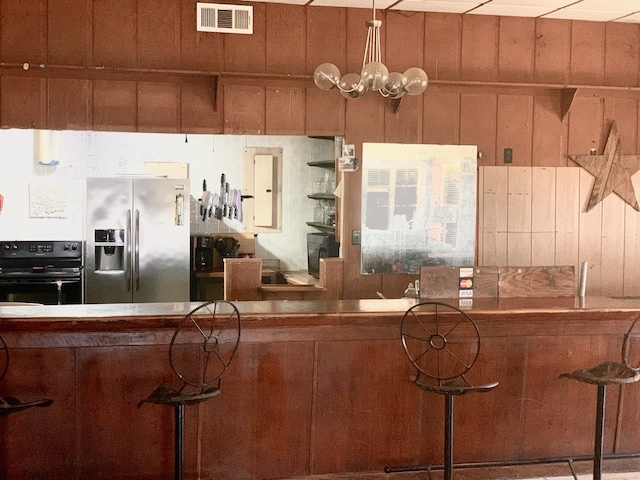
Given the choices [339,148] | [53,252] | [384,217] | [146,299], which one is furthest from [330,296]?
→ [53,252]

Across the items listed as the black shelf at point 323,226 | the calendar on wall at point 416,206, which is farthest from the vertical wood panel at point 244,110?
the black shelf at point 323,226

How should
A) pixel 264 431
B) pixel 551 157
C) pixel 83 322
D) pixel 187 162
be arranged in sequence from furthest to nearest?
pixel 187 162 < pixel 551 157 < pixel 264 431 < pixel 83 322

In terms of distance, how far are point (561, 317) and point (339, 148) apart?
2.51m

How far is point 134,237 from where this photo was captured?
259 inches

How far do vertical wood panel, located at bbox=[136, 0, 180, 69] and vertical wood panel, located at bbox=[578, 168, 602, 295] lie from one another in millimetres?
3383

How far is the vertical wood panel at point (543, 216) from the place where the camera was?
261 inches

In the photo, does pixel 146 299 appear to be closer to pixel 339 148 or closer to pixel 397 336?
pixel 339 148

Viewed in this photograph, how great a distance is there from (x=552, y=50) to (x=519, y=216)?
52.8 inches

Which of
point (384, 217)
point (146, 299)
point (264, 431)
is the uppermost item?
point (384, 217)

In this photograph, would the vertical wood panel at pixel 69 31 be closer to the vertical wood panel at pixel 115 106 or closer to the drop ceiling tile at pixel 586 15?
the vertical wood panel at pixel 115 106

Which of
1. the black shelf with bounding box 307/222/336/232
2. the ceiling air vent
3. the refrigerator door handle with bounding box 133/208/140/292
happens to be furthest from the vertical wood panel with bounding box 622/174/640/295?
the refrigerator door handle with bounding box 133/208/140/292

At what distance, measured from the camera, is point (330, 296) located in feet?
20.7

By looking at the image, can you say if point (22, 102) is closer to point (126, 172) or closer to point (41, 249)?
point (41, 249)

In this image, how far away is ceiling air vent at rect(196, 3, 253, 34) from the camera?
5.93 metres
